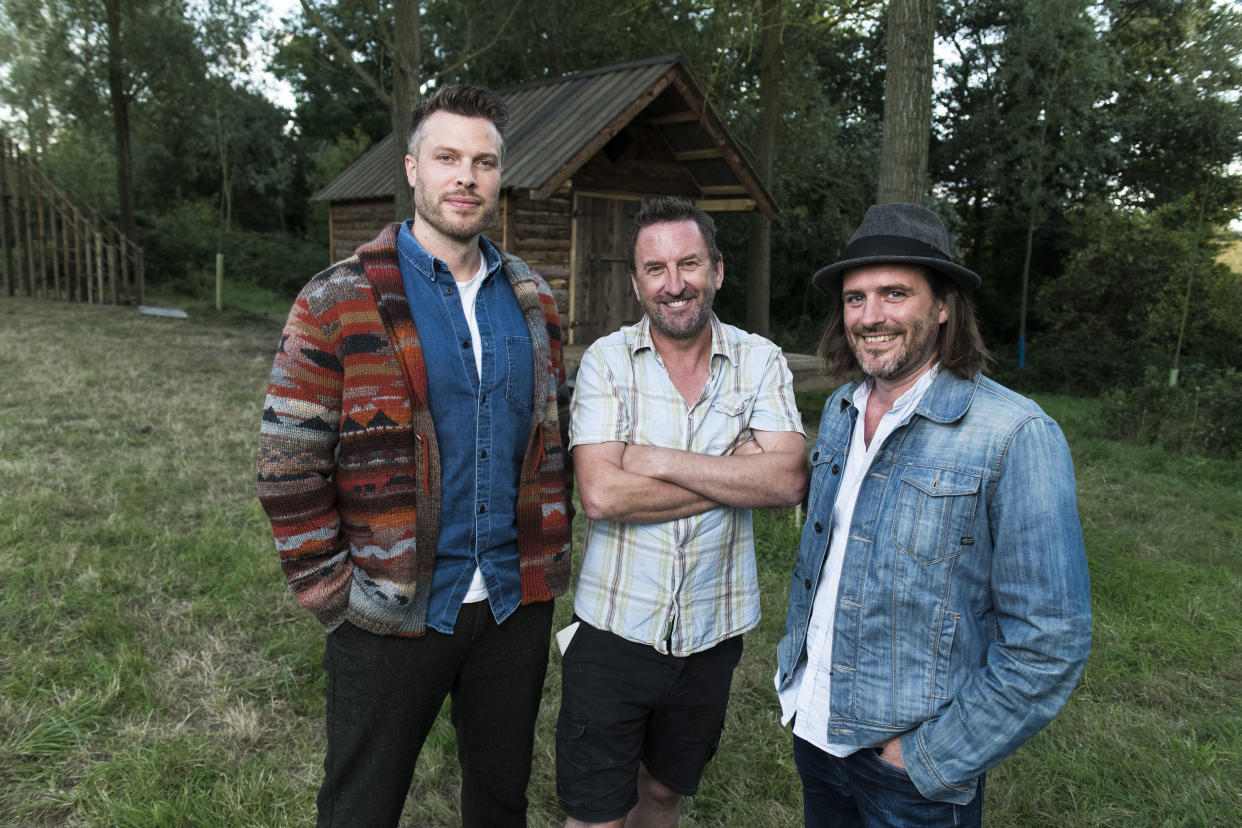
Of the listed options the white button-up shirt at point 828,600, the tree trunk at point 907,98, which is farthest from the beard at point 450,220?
the tree trunk at point 907,98

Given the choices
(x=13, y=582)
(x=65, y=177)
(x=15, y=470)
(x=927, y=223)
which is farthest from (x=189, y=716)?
(x=65, y=177)

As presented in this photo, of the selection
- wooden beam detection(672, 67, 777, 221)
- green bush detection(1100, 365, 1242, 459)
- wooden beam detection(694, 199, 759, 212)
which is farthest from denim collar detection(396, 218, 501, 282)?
green bush detection(1100, 365, 1242, 459)

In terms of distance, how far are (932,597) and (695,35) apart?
17.0m

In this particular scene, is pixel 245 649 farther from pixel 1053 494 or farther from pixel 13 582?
pixel 1053 494

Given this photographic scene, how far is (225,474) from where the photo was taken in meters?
6.94

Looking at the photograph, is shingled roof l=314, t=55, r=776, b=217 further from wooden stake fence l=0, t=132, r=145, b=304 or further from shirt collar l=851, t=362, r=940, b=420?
wooden stake fence l=0, t=132, r=145, b=304

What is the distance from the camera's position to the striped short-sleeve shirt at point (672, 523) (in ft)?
8.02

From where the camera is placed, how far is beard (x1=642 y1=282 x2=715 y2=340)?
2.49 m

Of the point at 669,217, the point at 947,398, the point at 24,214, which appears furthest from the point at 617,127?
the point at 24,214

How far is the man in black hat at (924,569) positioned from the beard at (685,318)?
0.43 m

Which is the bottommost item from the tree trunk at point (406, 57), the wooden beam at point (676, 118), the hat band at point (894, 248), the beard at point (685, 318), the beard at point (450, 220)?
the beard at point (685, 318)

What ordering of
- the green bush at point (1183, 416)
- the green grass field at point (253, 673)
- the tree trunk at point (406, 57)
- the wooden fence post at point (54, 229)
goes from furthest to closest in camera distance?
1. the wooden fence post at point (54, 229)
2. the tree trunk at point (406, 57)
3. the green bush at point (1183, 416)
4. the green grass field at point (253, 673)

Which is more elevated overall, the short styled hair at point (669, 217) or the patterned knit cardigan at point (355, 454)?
the short styled hair at point (669, 217)

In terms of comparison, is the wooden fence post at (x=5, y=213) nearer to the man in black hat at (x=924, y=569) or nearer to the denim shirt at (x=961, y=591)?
the man in black hat at (x=924, y=569)
